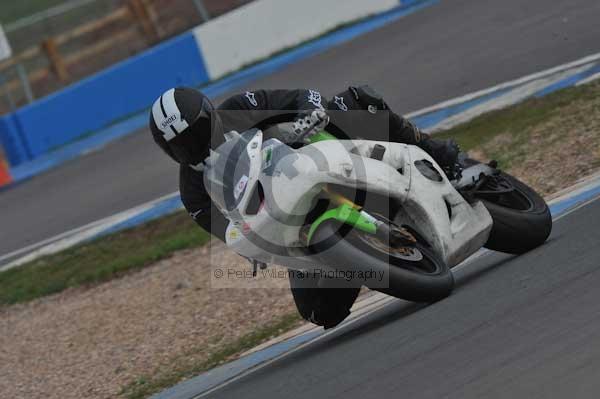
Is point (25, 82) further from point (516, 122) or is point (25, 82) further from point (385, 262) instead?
point (385, 262)

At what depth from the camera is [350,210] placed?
564 centimetres

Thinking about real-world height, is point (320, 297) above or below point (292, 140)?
below

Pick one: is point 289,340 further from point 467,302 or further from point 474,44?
point 474,44

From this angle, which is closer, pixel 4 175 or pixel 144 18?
pixel 4 175

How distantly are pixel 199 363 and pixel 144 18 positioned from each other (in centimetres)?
1304

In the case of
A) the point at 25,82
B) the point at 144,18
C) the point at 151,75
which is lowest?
the point at 151,75

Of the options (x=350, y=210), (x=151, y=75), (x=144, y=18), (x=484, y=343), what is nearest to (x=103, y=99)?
(x=151, y=75)

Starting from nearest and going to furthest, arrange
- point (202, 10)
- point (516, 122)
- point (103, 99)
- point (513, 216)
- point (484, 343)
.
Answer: point (484, 343) → point (513, 216) → point (516, 122) → point (103, 99) → point (202, 10)

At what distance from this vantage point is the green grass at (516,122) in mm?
9719

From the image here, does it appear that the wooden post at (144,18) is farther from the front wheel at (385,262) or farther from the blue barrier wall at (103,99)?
the front wheel at (385,262)

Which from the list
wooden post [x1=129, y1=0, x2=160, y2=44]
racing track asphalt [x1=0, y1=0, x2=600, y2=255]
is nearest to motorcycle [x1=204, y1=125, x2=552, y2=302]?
racing track asphalt [x1=0, y1=0, x2=600, y2=255]

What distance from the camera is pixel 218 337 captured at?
8.26 metres

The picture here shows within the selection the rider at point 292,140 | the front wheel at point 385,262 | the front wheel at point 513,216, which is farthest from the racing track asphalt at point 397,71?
the front wheel at point 385,262

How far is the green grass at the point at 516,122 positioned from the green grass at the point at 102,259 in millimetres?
2635
